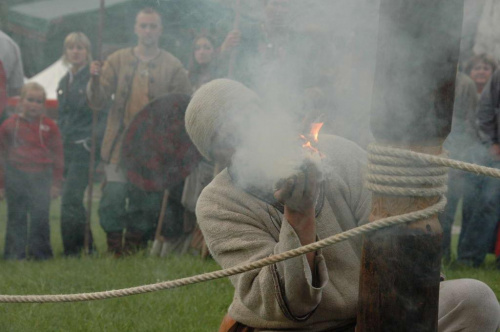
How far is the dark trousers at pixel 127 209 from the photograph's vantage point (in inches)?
223

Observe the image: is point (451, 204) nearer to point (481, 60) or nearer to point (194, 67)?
point (481, 60)

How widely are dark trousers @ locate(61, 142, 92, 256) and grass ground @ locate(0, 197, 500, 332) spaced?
18cm

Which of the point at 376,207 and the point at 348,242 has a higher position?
the point at 376,207

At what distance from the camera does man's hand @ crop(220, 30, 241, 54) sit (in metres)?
4.27

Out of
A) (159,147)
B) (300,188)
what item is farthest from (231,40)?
(300,188)

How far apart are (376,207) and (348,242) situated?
1.90 feet

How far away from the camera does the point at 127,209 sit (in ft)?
18.8

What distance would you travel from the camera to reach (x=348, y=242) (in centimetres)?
248

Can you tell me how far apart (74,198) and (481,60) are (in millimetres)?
3517

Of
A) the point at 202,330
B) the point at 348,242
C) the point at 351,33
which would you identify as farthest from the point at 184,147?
the point at 348,242

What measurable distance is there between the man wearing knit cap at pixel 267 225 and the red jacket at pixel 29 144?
344 centimetres

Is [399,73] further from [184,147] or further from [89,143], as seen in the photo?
[89,143]

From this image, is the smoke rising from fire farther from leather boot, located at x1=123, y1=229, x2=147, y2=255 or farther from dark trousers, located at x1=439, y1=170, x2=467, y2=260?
leather boot, located at x1=123, y1=229, x2=147, y2=255

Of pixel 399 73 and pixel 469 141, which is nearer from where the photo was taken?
pixel 399 73
